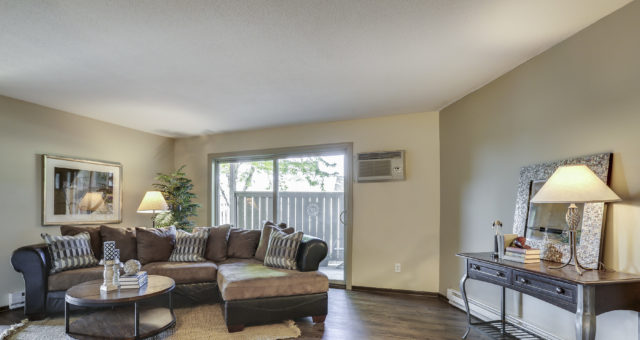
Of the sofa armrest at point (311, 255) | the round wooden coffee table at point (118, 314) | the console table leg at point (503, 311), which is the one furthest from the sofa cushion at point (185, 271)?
the console table leg at point (503, 311)

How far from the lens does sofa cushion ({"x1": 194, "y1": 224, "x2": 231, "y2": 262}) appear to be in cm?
441

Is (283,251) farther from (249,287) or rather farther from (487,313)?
(487,313)

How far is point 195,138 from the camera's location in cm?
616

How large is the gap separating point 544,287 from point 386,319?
5.83 feet

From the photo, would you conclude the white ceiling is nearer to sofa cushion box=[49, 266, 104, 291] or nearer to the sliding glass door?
the sliding glass door

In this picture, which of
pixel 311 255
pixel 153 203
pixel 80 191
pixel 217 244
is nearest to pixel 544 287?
pixel 311 255

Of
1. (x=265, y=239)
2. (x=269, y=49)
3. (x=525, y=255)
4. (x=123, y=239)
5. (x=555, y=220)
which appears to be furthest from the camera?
(x=265, y=239)

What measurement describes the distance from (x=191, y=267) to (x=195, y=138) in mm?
2871

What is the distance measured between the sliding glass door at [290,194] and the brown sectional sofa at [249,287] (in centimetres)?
142

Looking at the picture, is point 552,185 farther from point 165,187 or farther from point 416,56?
point 165,187

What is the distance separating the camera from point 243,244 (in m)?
4.51

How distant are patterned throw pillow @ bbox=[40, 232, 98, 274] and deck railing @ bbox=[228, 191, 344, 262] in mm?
2313

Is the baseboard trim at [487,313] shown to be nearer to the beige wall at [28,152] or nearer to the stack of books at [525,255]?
the stack of books at [525,255]

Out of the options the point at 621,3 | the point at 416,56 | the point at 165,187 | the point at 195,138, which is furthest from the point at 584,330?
the point at 195,138
